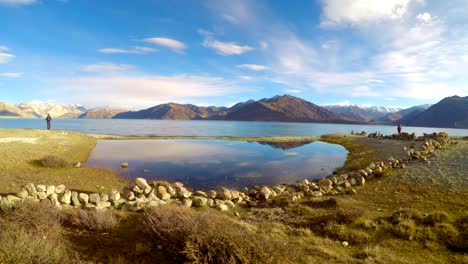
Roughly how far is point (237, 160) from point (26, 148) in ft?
81.3

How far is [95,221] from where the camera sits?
9555 mm

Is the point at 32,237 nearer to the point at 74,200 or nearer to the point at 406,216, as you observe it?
the point at 74,200

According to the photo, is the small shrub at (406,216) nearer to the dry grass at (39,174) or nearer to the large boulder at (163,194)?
the large boulder at (163,194)

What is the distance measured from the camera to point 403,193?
53.9 ft

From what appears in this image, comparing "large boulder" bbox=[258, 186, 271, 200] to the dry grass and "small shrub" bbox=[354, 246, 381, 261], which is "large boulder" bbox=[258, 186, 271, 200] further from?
the dry grass

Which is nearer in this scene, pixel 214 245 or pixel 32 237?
pixel 214 245

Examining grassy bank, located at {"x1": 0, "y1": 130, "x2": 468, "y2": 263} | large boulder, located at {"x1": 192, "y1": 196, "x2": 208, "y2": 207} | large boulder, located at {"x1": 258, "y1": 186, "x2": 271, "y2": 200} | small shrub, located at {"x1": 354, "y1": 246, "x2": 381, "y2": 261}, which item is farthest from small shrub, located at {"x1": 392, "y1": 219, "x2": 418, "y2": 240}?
large boulder, located at {"x1": 192, "y1": 196, "x2": 208, "y2": 207}

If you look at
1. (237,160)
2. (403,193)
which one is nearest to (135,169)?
(237,160)

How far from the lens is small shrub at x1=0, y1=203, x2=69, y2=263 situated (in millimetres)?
5938

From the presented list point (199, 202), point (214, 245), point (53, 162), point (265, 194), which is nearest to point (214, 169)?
point (265, 194)

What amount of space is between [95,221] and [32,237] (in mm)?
2620

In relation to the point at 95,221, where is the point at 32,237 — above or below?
above

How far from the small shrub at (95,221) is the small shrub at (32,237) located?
0.62m

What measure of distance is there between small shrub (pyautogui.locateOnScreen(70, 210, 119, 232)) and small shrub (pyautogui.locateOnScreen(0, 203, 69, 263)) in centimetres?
62
